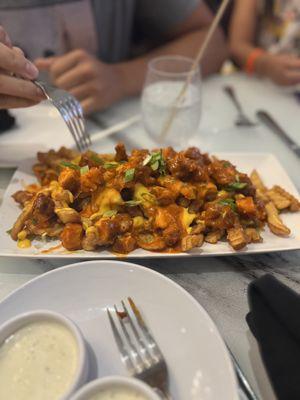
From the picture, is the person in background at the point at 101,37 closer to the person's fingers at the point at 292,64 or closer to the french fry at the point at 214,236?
the person's fingers at the point at 292,64

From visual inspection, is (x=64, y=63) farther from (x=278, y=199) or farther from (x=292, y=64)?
(x=292, y=64)

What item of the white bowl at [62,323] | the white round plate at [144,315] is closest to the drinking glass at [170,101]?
the white round plate at [144,315]

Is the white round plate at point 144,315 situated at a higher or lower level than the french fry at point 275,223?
lower

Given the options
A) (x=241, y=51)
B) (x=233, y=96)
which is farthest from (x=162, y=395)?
(x=241, y=51)

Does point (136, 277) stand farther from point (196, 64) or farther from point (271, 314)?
point (196, 64)

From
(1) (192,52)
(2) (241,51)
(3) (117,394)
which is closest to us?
(3) (117,394)
